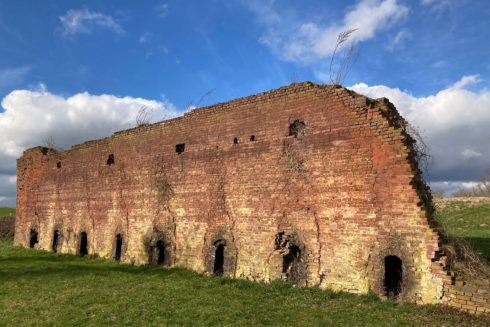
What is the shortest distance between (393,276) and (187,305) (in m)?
4.37

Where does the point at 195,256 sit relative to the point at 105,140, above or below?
below

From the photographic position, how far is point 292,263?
8.63 metres

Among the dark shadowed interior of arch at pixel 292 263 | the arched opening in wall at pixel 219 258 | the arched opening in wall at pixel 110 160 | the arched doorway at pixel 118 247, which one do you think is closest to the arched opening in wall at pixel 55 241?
the arched doorway at pixel 118 247

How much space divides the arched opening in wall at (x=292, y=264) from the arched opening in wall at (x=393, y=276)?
6.54ft

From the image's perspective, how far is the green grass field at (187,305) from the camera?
6.28 meters

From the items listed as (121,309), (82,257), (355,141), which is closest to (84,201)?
(82,257)

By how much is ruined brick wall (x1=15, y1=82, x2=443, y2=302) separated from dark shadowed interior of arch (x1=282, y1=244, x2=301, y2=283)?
24 mm

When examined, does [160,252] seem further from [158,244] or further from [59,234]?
[59,234]

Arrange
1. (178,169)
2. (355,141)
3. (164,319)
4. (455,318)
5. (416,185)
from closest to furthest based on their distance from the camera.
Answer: (455,318) < (164,319) < (416,185) < (355,141) < (178,169)

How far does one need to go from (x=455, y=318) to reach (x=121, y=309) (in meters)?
6.31

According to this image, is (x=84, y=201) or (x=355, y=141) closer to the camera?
(x=355, y=141)

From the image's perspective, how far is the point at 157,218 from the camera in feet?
38.7

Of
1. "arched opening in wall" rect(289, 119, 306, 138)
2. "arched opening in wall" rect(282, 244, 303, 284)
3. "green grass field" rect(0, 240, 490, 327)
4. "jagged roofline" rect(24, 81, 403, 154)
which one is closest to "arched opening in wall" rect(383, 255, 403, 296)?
"green grass field" rect(0, 240, 490, 327)

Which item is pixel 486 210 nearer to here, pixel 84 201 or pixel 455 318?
pixel 455 318
